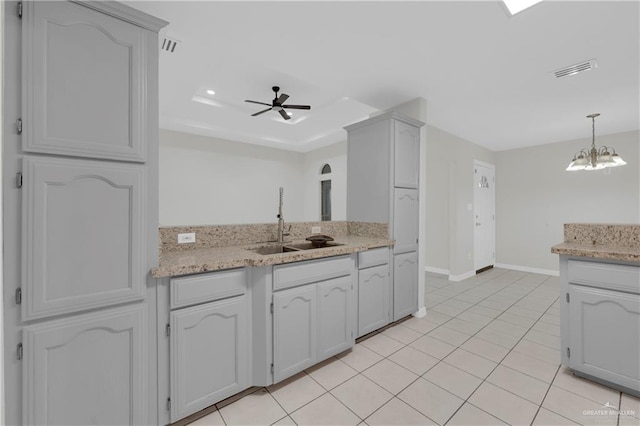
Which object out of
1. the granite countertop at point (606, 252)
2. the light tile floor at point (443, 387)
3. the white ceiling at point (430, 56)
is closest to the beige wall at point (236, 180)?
the white ceiling at point (430, 56)

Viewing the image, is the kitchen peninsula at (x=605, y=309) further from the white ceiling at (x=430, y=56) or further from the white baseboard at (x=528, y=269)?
the white baseboard at (x=528, y=269)

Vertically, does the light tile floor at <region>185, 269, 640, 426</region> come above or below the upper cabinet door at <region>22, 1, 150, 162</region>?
below

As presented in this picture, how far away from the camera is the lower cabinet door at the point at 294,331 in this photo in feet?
5.84

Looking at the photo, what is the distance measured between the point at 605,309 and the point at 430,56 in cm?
223

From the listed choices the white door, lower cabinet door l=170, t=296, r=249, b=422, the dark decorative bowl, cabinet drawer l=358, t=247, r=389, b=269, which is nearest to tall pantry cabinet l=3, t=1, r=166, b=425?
lower cabinet door l=170, t=296, r=249, b=422

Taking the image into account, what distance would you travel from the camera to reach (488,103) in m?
3.27

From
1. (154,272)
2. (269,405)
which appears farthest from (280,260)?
(269,405)

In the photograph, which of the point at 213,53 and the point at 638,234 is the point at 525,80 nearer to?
the point at 638,234

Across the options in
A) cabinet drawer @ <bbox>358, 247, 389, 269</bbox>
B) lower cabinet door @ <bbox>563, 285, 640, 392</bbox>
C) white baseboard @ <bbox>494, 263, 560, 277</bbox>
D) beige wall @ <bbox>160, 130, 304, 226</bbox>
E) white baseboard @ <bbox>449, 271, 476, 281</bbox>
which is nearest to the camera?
lower cabinet door @ <bbox>563, 285, 640, 392</bbox>

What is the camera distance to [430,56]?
2.25 metres

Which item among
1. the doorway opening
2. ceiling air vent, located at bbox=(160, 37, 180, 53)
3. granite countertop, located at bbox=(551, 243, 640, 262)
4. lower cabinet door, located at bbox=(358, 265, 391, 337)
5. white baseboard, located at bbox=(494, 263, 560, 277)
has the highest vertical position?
ceiling air vent, located at bbox=(160, 37, 180, 53)

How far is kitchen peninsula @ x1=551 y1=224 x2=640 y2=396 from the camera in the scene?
1.68 metres

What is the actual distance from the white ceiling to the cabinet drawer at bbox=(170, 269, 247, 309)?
1690 mm

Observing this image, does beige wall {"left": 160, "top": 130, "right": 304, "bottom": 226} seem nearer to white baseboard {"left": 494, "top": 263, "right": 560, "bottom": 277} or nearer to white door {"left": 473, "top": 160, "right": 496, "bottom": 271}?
white door {"left": 473, "top": 160, "right": 496, "bottom": 271}
